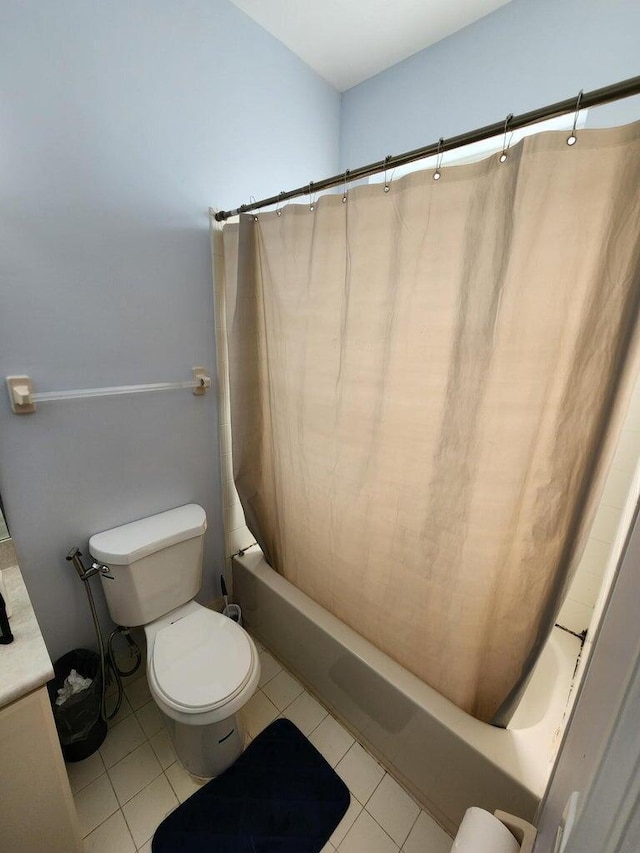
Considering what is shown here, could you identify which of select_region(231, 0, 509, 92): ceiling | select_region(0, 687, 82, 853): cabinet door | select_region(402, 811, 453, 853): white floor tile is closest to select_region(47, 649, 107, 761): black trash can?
select_region(0, 687, 82, 853): cabinet door

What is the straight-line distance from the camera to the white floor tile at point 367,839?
1.11 m

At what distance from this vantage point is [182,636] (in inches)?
52.5

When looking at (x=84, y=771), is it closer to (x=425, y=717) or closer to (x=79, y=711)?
(x=79, y=711)

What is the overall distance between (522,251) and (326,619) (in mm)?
1442

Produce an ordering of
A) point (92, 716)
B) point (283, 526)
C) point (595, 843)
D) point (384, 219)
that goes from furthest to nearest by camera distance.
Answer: point (283, 526)
point (92, 716)
point (384, 219)
point (595, 843)

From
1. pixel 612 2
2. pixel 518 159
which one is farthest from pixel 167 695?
pixel 612 2

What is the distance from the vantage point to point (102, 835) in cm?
112

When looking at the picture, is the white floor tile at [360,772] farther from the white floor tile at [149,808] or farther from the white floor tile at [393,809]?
the white floor tile at [149,808]

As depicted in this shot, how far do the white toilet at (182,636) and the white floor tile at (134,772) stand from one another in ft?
0.34

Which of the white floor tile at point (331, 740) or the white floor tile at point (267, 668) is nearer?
the white floor tile at point (331, 740)

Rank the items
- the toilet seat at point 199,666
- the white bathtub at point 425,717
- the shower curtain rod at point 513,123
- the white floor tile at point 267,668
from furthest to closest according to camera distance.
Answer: the white floor tile at point 267,668, the toilet seat at point 199,666, the white bathtub at point 425,717, the shower curtain rod at point 513,123

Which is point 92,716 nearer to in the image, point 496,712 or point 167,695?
point 167,695

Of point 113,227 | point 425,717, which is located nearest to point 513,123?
point 113,227

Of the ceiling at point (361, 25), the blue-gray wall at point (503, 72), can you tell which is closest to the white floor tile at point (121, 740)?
the blue-gray wall at point (503, 72)
